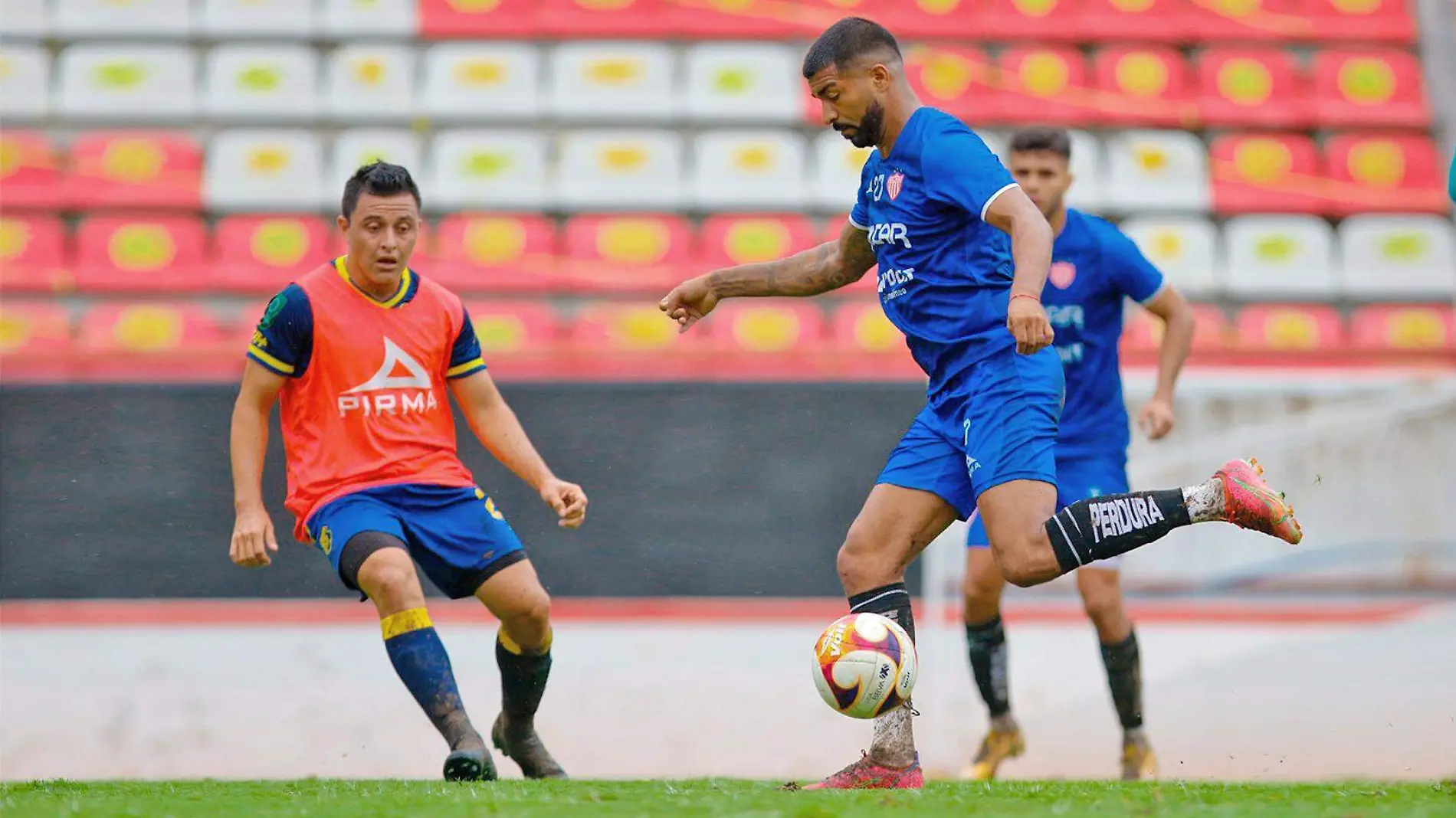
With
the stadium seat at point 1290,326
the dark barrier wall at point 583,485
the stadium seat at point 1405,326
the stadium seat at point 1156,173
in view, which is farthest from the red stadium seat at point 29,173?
the stadium seat at point 1405,326

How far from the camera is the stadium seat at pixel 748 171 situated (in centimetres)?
1095

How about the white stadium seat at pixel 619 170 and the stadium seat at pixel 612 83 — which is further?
the stadium seat at pixel 612 83

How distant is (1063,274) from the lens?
5926 mm

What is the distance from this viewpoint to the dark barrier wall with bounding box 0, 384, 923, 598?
24.0 ft

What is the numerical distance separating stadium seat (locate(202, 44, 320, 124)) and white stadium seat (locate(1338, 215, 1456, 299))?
23.6 feet

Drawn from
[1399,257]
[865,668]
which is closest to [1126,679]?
[865,668]

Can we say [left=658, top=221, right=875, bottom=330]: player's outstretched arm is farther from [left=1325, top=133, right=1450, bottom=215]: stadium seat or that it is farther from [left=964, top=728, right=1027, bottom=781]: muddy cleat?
[left=1325, top=133, right=1450, bottom=215]: stadium seat

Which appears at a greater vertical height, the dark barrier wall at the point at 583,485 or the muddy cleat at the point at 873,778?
the dark barrier wall at the point at 583,485

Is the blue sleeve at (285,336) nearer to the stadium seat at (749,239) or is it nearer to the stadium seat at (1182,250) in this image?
the stadium seat at (749,239)

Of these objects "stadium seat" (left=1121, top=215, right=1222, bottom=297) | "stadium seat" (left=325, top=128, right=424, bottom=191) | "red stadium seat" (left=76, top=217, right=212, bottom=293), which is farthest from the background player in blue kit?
"stadium seat" (left=325, top=128, right=424, bottom=191)

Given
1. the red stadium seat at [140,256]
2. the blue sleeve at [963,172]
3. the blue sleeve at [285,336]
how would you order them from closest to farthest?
the blue sleeve at [963,172] → the blue sleeve at [285,336] → the red stadium seat at [140,256]

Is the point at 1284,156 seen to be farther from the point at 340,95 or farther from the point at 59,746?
the point at 59,746

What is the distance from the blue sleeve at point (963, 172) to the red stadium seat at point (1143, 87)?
7681 mm

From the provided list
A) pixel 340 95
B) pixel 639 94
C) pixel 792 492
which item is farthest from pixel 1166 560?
pixel 340 95
